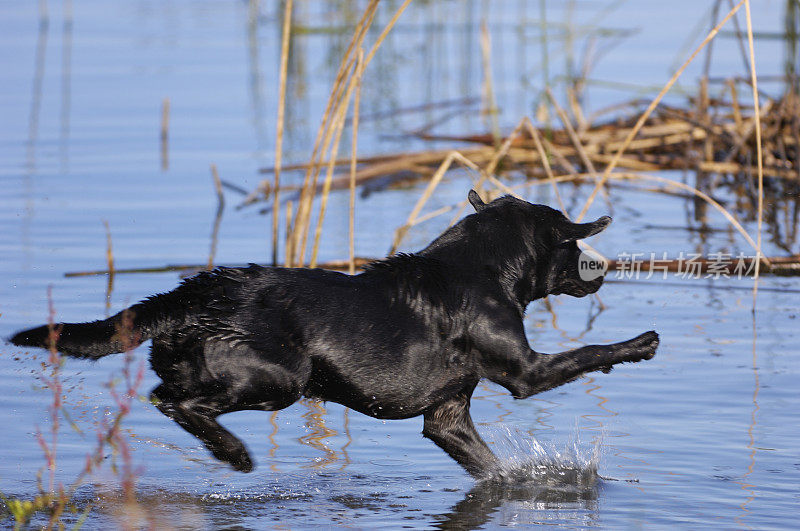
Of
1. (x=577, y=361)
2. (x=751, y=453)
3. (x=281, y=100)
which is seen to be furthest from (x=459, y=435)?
(x=281, y=100)

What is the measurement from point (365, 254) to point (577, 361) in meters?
3.79

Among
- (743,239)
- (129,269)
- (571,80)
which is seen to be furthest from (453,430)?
(571,80)

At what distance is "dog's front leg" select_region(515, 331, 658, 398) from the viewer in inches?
189

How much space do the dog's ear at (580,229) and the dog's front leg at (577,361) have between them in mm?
466

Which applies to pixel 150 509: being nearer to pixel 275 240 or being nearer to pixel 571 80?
pixel 275 240

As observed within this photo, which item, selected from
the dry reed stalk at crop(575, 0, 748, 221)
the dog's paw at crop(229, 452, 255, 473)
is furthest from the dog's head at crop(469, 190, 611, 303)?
the dry reed stalk at crop(575, 0, 748, 221)

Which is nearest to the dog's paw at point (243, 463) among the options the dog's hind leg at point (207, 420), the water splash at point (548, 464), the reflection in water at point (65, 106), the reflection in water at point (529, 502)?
the dog's hind leg at point (207, 420)

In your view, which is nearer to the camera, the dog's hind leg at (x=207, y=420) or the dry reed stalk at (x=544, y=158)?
the dog's hind leg at (x=207, y=420)

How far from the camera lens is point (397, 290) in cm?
482

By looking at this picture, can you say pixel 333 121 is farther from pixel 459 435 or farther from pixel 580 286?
pixel 459 435

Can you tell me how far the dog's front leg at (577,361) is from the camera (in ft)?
15.7

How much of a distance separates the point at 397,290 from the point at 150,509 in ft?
4.09

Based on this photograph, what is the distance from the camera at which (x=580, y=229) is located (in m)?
5.03

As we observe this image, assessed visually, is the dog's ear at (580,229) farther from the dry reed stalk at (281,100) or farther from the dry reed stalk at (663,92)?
the dry reed stalk at (281,100)
